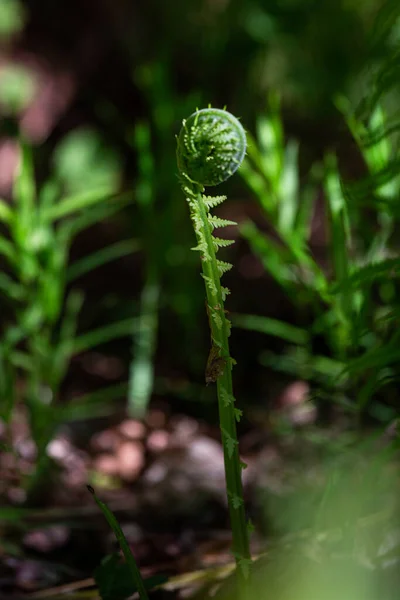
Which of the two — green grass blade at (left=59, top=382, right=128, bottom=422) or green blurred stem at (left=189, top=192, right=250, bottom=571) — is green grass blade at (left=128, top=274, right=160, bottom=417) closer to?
green grass blade at (left=59, top=382, right=128, bottom=422)

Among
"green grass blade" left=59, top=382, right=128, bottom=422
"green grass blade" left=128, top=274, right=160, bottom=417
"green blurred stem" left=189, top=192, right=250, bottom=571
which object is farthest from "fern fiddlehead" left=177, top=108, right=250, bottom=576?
"green grass blade" left=128, top=274, right=160, bottom=417

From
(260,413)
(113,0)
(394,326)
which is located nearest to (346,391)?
(394,326)

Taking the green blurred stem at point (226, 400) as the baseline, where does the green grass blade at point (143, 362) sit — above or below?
above

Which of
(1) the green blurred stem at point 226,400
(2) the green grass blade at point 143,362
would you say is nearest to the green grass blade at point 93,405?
(2) the green grass blade at point 143,362

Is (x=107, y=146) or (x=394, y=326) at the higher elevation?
(x=107, y=146)

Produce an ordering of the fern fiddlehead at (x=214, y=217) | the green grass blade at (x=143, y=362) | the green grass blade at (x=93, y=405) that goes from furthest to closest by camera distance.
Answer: the green grass blade at (x=143, y=362), the green grass blade at (x=93, y=405), the fern fiddlehead at (x=214, y=217)

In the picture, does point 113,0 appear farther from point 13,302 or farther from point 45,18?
point 13,302

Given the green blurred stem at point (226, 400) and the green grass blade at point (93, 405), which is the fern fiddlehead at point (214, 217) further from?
the green grass blade at point (93, 405)
